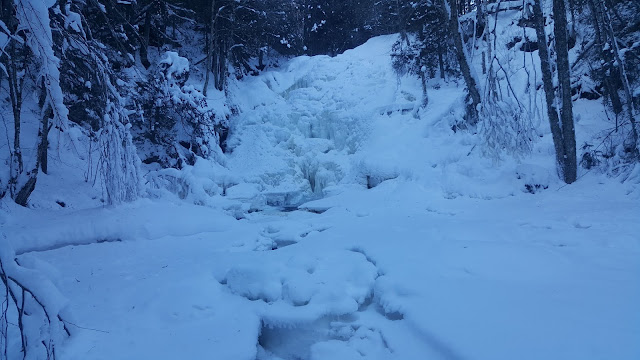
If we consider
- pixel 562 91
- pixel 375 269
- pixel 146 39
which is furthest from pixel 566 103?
pixel 146 39

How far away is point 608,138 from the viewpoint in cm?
664

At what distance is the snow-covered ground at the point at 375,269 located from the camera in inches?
103

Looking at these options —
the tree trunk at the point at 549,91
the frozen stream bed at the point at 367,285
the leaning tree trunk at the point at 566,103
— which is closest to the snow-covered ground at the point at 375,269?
the frozen stream bed at the point at 367,285

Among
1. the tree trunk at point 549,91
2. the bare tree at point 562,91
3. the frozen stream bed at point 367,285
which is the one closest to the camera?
the frozen stream bed at point 367,285

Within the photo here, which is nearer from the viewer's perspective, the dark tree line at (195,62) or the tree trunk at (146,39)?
the dark tree line at (195,62)

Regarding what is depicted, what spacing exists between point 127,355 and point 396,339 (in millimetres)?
2050

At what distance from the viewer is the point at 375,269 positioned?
411 centimetres

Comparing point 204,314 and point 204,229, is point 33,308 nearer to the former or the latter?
point 204,314

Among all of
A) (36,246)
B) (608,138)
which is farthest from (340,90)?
(36,246)

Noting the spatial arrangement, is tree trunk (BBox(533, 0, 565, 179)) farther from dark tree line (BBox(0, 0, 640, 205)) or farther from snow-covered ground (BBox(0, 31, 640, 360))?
snow-covered ground (BBox(0, 31, 640, 360))

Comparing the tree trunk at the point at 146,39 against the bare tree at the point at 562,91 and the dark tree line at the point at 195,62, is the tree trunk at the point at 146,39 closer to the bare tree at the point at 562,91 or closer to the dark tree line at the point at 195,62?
the dark tree line at the point at 195,62

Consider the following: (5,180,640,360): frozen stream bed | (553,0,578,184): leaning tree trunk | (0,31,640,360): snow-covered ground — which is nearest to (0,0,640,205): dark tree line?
(553,0,578,184): leaning tree trunk

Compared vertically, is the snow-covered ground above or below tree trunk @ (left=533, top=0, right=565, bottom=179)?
below

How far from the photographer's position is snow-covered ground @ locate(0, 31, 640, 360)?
260cm
